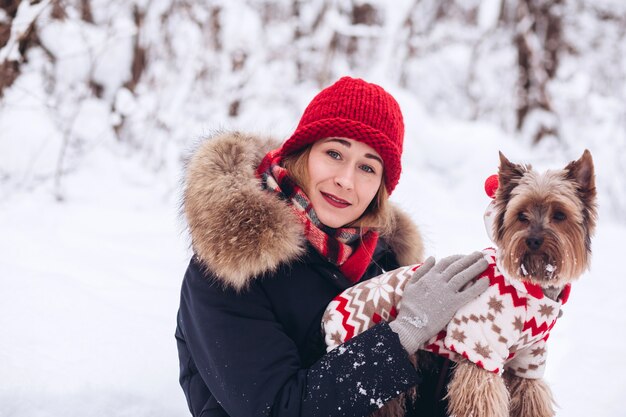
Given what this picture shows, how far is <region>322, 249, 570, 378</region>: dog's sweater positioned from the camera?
6.13 feet

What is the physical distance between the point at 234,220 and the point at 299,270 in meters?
0.39

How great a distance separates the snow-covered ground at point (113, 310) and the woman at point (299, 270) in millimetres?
422

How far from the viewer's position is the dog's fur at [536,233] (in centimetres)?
182

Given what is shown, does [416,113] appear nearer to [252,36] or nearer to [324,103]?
[252,36]

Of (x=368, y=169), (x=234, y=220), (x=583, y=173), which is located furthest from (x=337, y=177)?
(x=583, y=173)

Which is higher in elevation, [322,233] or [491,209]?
[491,209]

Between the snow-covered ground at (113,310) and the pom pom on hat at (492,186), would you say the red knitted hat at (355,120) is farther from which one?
the snow-covered ground at (113,310)

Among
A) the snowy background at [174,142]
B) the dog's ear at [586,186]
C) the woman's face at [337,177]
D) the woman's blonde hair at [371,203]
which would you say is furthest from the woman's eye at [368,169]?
the dog's ear at [586,186]

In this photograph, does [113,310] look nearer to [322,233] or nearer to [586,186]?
Result: [322,233]

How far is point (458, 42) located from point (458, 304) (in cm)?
1486

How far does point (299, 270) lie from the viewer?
2.08 metres

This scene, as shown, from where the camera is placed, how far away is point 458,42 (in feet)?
49.9

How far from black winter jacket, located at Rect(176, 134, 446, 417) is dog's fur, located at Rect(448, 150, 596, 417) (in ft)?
0.96

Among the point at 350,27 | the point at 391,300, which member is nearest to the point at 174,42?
the point at 350,27
